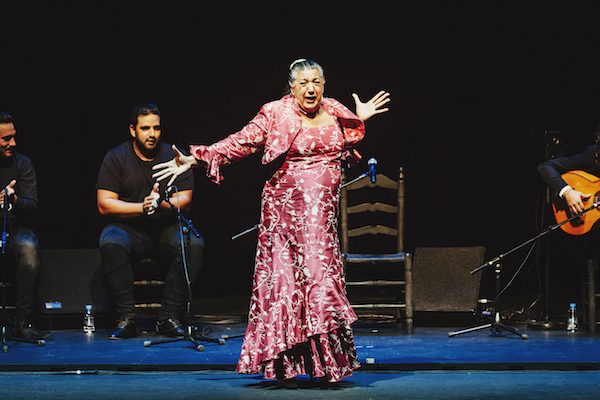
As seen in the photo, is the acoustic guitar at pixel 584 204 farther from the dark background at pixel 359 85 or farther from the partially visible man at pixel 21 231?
the partially visible man at pixel 21 231

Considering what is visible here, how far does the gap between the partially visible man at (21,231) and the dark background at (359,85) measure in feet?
4.89

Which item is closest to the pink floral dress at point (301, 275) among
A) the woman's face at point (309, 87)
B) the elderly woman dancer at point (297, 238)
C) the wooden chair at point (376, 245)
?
the elderly woman dancer at point (297, 238)

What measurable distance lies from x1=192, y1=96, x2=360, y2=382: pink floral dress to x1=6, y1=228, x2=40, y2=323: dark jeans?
198 cm

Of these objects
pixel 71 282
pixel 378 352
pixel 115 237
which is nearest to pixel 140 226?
pixel 115 237

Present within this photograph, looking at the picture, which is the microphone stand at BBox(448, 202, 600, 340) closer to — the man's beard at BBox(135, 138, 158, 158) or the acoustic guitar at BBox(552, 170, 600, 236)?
the acoustic guitar at BBox(552, 170, 600, 236)

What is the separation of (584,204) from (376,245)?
2153 mm

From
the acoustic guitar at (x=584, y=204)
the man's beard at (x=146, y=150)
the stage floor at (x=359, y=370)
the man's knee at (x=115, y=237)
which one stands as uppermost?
the man's beard at (x=146, y=150)

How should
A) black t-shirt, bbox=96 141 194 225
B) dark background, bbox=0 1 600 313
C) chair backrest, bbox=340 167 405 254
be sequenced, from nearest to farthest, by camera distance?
black t-shirt, bbox=96 141 194 225
chair backrest, bbox=340 167 405 254
dark background, bbox=0 1 600 313

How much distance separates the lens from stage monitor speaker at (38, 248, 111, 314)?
7.27 metres

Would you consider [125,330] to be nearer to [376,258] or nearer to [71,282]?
[71,282]

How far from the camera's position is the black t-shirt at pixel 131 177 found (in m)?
7.07

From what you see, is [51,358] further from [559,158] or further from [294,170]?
[559,158]

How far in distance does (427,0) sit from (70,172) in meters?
2.87

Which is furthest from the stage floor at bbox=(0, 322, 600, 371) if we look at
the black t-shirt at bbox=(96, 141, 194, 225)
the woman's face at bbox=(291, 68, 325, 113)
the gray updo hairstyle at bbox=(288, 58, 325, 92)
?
the gray updo hairstyle at bbox=(288, 58, 325, 92)
